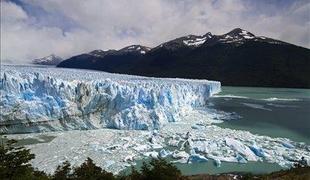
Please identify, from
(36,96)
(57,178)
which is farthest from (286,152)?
(36,96)

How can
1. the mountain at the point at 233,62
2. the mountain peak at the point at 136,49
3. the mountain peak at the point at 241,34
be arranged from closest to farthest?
1. the mountain at the point at 233,62
2. the mountain peak at the point at 241,34
3. the mountain peak at the point at 136,49

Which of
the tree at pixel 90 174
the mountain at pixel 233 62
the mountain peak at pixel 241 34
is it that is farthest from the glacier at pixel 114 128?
the mountain peak at pixel 241 34

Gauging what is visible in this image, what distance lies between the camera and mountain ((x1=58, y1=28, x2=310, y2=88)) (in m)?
60.8

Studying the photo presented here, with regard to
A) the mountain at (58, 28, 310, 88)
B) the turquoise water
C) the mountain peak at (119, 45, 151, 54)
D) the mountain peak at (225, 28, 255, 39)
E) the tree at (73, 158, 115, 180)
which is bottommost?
the turquoise water

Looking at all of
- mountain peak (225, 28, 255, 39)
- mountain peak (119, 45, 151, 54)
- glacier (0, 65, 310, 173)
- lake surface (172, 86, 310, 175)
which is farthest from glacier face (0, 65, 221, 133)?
mountain peak (119, 45, 151, 54)

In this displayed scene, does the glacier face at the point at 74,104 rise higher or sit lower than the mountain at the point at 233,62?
lower

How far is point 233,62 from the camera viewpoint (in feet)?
222

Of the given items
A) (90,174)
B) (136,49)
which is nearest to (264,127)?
(90,174)

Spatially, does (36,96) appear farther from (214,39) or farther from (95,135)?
(214,39)

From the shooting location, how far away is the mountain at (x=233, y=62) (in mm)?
60781

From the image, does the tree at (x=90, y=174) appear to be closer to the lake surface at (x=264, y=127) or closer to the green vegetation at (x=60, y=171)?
the green vegetation at (x=60, y=171)

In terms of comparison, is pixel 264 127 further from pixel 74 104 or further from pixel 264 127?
pixel 74 104

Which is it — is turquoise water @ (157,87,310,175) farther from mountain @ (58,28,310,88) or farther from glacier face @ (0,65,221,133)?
mountain @ (58,28,310,88)

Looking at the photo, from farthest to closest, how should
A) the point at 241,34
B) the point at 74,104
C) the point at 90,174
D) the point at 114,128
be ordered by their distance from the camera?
the point at 241,34 → the point at 74,104 → the point at 114,128 → the point at 90,174
